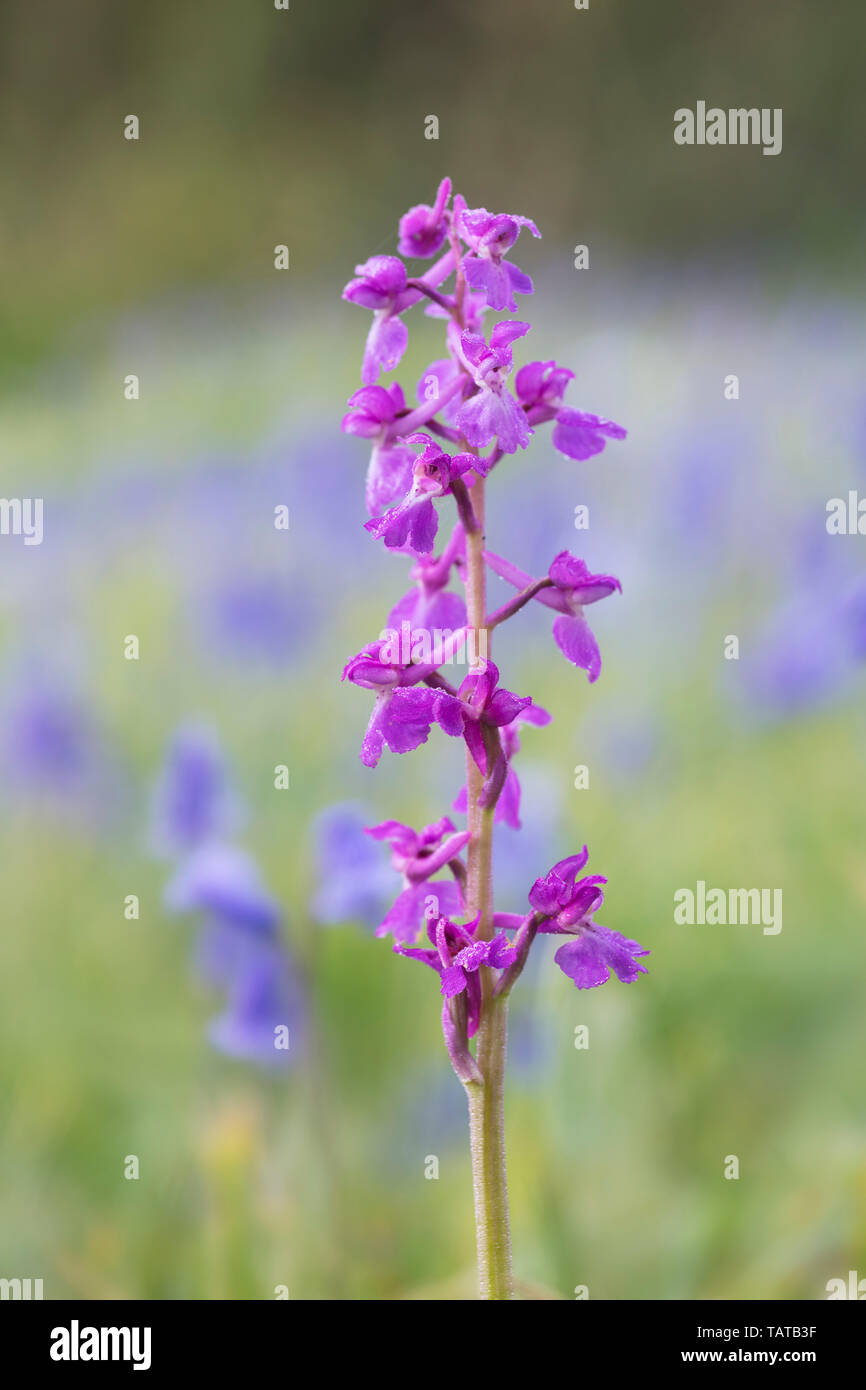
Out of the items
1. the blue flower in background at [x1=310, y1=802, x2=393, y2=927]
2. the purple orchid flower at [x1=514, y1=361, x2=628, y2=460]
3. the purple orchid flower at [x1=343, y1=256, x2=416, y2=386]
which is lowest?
the blue flower in background at [x1=310, y1=802, x2=393, y2=927]

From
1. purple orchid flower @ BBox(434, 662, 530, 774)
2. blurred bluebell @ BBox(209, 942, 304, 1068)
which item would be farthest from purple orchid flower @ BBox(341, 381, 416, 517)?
blurred bluebell @ BBox(209, 942, 304, 1068)

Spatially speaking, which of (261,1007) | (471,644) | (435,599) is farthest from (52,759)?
(471,644)

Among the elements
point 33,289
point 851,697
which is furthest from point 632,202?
point 851,697

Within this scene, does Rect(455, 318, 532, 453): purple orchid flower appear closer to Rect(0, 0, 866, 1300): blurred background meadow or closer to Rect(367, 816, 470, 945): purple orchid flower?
Rect(367, 816, 470, 945): purple orchid flower

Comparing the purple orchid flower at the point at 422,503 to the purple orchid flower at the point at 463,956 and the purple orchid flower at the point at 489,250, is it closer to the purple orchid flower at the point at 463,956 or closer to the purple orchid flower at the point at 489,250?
the purple orchid flower at the point at 489,250

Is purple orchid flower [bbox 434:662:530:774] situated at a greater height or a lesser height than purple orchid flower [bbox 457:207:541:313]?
lesser

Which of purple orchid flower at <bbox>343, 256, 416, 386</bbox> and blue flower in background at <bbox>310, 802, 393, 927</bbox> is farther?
blue flower in background at <bbox>310, 802, 393, 927</bbox>

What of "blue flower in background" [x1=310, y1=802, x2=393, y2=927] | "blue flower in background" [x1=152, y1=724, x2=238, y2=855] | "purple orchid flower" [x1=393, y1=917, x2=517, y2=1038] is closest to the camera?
"purple orchid flower" [x1=393, y1=917, x2=517, y2=1038]
